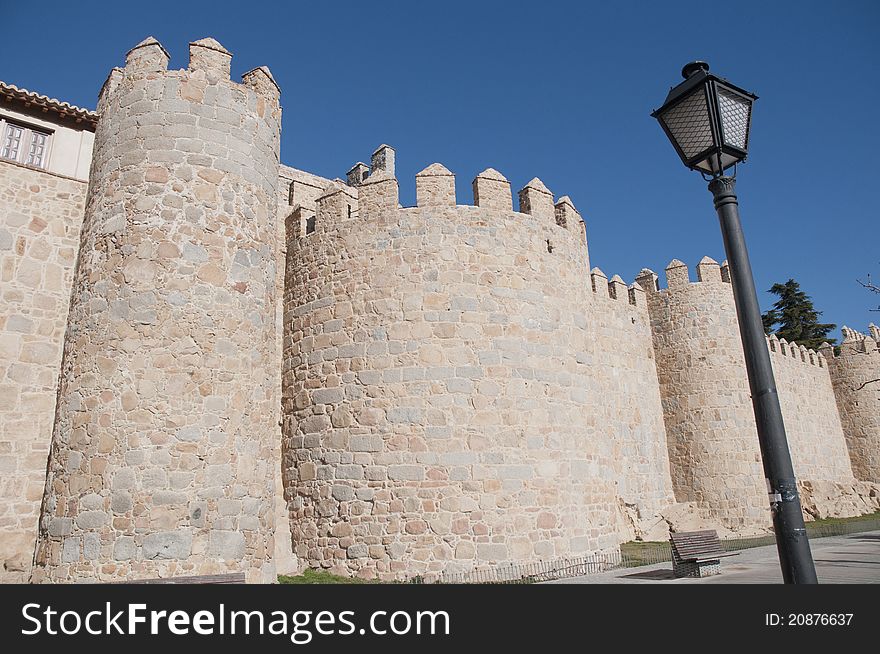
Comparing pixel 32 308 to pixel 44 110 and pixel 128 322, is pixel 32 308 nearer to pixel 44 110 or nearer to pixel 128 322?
pixel 128 322

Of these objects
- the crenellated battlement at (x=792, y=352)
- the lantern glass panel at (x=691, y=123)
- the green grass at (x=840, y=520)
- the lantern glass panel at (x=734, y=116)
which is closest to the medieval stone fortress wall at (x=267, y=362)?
the lantern glass panel at (x=691, y=123)

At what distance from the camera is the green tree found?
42878 millimetres

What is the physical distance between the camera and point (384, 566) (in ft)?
36.1

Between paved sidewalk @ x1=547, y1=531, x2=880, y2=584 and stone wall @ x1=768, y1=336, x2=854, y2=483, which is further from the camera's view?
stone wall @ x1=768, y1=336, x2=854, y2=483

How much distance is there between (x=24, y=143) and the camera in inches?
426

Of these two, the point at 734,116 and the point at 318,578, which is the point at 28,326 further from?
the point at 734,116

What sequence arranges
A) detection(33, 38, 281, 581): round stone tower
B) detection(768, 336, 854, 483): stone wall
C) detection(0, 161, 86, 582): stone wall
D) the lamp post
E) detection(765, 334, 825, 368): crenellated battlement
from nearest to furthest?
the lamp post
detection(33, 38, 281, 581): round stone tower
detection(0, 161, 86, 582): stone wall
detection(768, 336, 854, 483): stone wall
detection(765, 334, 825, 368): crenellated battlement

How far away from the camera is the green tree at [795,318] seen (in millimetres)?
42878

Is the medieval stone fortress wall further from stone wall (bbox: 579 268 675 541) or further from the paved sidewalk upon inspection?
stone wall (bbox: 579 268 675 541)

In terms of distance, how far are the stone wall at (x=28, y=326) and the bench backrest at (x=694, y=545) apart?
985cm

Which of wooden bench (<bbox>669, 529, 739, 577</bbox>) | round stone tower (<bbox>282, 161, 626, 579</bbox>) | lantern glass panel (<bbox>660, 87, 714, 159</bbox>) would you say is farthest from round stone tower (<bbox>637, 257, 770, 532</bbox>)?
lantern glass panel (<bbox>660, 87, 714, 159</bbox>)

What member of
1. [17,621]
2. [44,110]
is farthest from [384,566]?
[44,110]

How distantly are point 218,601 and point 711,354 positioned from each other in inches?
745

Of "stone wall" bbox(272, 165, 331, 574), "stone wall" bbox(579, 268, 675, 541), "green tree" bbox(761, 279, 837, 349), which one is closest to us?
"stone wall" bbox(272, 165, 331, 574)
